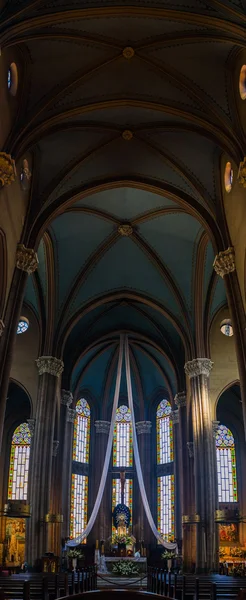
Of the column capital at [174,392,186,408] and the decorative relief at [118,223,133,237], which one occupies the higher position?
the decorative relief at [118,223,133,237]

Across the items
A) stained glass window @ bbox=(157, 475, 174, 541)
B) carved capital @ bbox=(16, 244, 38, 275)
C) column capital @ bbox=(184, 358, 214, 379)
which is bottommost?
stained glass window @ bbox=(157, 475, 174, 541)

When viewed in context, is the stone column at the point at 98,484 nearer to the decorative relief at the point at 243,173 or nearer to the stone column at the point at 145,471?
the stone column at the point at 145,471

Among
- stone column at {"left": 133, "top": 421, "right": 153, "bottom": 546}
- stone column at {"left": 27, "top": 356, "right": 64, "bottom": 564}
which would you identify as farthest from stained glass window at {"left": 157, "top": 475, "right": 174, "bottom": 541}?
stone column at {"left": 27, "top": 356, "right": 64, "bottom": 564}

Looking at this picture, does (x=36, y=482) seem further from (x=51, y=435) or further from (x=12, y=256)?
(x=12, y=256)

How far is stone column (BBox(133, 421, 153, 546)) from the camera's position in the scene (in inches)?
1415

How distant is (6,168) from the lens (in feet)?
52.6

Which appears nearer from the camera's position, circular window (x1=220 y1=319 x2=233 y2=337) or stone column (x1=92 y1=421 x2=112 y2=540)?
circular window (x1=220 y1=319 x2=233 y2=337)

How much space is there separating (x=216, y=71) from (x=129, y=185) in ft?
22.3

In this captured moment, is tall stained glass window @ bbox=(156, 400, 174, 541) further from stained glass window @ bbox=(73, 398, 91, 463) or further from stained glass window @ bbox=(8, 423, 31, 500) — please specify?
stained glass window @ bbox=(8, 423, 31, 500)

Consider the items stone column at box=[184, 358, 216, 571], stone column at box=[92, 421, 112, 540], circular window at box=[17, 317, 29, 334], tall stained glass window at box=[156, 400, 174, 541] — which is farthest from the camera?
stone column at box=[92, 421, 112, 540]

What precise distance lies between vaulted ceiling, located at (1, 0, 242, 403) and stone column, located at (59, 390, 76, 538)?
4.59ft

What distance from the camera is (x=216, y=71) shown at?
17.3m

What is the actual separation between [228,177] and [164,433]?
22.7 m

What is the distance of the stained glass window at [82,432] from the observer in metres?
38.3
